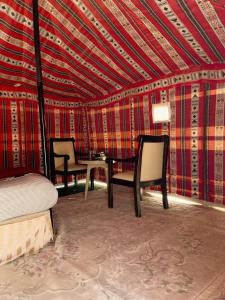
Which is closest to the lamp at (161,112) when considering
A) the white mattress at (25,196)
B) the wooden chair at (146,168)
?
the wooden chair at (146,168)

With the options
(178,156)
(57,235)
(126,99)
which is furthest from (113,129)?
(57,235)

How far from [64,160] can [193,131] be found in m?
2.22

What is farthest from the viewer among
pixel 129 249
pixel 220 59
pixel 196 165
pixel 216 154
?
pixel 196 165

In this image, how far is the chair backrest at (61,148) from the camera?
15.2 ft

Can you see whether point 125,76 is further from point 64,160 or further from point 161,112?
point 64,160

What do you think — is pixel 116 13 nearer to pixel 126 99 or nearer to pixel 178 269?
pixel 126 99

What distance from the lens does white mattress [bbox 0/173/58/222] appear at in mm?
1905

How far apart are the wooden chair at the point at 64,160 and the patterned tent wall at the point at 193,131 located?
1235mm

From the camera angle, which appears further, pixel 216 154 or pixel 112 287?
pixel 216 154

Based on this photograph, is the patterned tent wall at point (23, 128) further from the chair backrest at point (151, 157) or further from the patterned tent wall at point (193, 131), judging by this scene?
the chair backrest at point (151, 157)

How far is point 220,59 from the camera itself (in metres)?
3.07

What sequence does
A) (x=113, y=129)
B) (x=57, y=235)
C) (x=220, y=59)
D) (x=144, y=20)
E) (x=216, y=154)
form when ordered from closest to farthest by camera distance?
(x=57, y=235) < (x=144, y=20) < (x=220, y=59) < (x=216, y=154) < (x=113, y=129)

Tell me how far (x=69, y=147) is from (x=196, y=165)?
101 inches

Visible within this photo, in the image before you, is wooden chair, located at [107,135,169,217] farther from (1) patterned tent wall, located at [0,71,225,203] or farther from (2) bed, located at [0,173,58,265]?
(2) bed, located at [0,173,58,265]
